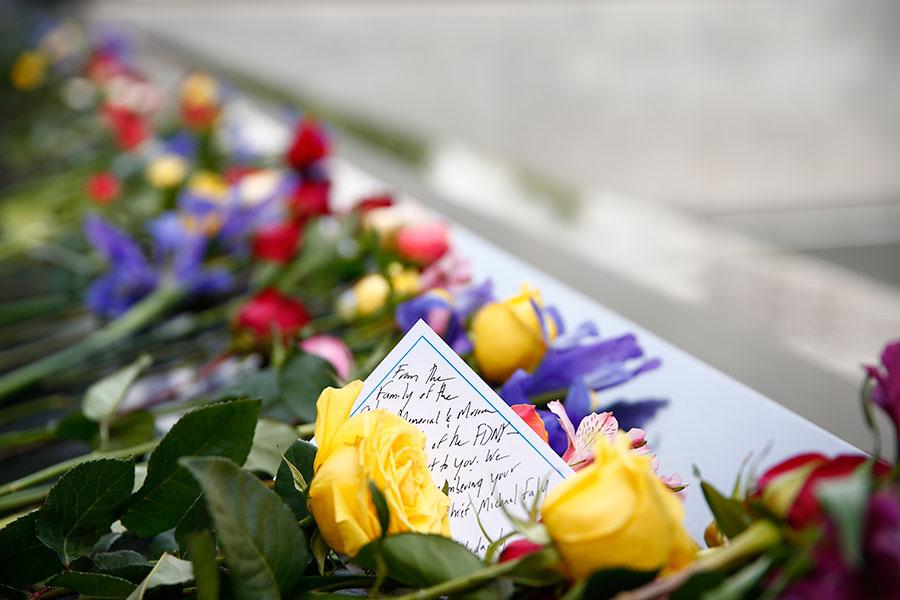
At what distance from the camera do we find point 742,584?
8.1 inches

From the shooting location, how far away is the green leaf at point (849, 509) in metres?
0.17

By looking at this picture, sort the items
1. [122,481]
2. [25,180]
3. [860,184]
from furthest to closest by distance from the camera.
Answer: [860,184], [25,180], [122,481]

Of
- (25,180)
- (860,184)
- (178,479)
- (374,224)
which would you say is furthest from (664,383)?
(860,184)

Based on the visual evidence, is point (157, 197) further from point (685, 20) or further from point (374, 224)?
point (685, 20)

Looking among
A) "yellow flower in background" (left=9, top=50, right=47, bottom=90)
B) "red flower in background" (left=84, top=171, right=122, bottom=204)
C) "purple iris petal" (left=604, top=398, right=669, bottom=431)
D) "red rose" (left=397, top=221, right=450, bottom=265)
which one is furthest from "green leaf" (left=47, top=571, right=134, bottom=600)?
"yellow flower in background" (left=9, top=50, right=47, bottom=90)

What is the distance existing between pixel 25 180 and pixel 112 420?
1.04m

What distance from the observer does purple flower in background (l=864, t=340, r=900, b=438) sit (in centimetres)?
22

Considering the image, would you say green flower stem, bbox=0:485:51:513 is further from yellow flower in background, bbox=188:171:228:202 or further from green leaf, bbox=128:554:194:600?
yellow flower in background, bbox=188:171:228:202

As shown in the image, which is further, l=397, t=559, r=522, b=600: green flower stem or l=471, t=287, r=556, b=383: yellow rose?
l=471, t=287, r=556, b=383: yellow rose

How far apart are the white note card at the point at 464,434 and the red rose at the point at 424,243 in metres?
0.32

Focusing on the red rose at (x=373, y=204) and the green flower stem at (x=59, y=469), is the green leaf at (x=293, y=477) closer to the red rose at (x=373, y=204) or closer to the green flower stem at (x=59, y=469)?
the green flower stem at (x=59, y=469)

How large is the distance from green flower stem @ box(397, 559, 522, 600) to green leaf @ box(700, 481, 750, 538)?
0.18ft

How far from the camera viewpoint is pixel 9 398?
64 centimetres

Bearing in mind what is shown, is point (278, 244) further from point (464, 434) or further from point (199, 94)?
point (199, 94)
